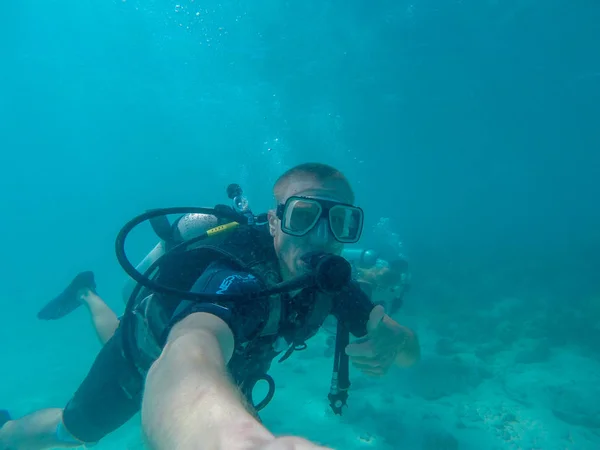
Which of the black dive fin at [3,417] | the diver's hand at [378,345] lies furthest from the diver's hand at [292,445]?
the black dive fin at [3,417]

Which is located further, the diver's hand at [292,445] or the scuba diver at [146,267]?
the scuba diver at [146,267]

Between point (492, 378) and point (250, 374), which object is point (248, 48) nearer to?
point (492, 378)

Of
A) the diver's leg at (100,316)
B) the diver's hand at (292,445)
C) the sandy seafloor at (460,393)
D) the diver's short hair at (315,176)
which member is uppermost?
the sandy seafloor at (460,393)

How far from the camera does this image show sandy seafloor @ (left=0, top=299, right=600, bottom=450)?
364 inches

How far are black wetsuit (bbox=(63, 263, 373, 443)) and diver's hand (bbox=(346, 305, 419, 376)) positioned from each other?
42 cm

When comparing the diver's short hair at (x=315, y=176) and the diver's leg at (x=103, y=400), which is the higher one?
the diver's short hair at (x=315, y=176)

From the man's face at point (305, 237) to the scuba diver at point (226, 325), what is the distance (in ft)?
0.03

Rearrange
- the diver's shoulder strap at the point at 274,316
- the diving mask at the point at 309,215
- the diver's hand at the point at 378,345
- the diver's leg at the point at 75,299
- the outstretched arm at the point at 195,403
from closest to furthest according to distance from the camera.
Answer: the outstretched arm at the point at 195,403 → the diver's shoulder strap at the point at 274,316 → the diver's hand at the point at 378,345 → the diving mask at the point at 309,215 → the diver's leg at the point at 75,299

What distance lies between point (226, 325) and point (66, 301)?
21.9ft

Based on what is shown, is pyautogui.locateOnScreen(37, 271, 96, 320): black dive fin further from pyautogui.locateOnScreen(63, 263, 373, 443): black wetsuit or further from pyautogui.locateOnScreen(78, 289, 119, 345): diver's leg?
pyautogui.locateOnScreen(63, 263, 373, 443): black wetsuit

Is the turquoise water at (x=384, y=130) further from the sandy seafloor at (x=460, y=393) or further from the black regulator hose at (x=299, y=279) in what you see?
the black regulator hose at (x=299, y=279)

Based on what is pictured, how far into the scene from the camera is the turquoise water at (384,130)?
35.9ft

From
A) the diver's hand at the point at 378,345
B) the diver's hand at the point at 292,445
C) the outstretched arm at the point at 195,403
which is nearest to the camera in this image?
the diver's hand at the point at 292,445

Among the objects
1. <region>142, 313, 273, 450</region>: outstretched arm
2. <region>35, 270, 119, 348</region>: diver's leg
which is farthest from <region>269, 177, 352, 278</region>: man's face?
<region>35, 270, 119, 348</region>: diver's leg
